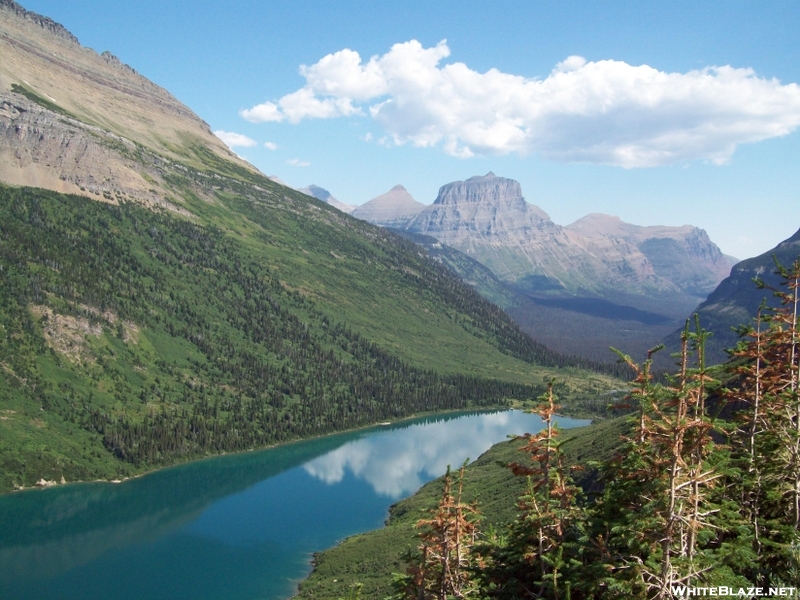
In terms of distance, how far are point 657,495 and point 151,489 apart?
13728 centimetres

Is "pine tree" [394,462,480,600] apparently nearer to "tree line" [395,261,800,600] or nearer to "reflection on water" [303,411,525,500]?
"tree line" [395,261,800,600]

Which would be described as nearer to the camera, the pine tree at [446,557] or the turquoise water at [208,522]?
the pine tree at [446,557]

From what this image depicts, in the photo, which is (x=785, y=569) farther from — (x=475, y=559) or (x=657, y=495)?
(x=475, y=559)

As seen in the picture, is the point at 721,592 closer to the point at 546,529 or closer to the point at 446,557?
the point at 546,529

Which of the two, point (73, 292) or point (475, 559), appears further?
point (73, 292)

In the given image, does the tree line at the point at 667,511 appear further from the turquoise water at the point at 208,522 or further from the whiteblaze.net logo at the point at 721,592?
the turquoise water at the point at 208,522

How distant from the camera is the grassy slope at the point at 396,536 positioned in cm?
7925

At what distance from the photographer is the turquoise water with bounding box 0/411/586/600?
295 ft

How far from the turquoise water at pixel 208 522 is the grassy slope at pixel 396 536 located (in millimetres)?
5149

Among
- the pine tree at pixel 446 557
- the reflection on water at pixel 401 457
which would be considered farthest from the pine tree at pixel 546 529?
the reflection on water at pixel 401 457

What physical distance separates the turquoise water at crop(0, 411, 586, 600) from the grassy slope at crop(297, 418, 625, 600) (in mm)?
5149

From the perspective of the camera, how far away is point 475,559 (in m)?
32.0

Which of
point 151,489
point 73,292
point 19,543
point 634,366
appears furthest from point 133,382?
point 634,366

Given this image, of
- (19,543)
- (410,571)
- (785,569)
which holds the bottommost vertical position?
(19,543)
